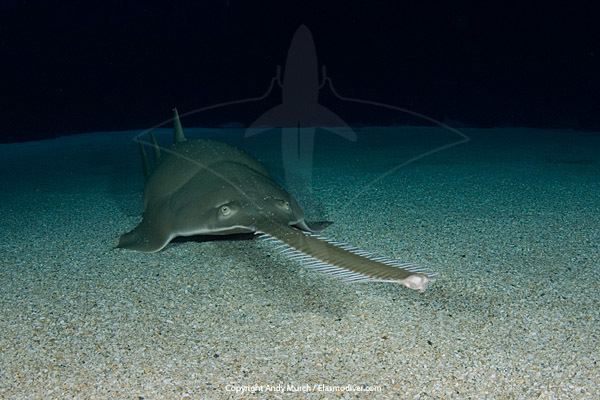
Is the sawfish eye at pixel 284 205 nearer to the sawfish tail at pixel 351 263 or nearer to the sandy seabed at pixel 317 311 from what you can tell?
the sandy seabed at pixel 317 311

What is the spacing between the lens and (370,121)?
12.3m

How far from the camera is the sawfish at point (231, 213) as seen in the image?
1.62 m

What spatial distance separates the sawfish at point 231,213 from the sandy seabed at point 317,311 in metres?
0.30

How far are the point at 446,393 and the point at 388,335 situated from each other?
0.45 meters

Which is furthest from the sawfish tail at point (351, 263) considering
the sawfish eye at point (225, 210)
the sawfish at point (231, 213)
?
the sawfish eye at point (225, 210)

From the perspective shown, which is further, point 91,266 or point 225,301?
point 91,266

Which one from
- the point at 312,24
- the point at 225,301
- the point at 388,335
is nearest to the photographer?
the point at 388,335

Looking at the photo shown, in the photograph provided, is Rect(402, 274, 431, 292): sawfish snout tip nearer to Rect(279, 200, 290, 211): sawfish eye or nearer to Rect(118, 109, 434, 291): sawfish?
Rect(118, 109, 434, 291): sawfish

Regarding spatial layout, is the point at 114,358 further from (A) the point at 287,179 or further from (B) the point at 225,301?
(A) the point at 287,179

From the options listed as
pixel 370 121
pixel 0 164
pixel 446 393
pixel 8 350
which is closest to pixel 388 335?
A: pixel 446 393

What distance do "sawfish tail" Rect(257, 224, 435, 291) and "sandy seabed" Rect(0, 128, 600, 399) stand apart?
0.51 m

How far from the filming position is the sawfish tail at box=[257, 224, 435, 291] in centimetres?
152

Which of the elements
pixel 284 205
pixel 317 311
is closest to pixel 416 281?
pixel 317 311

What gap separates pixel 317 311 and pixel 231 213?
0.72m
